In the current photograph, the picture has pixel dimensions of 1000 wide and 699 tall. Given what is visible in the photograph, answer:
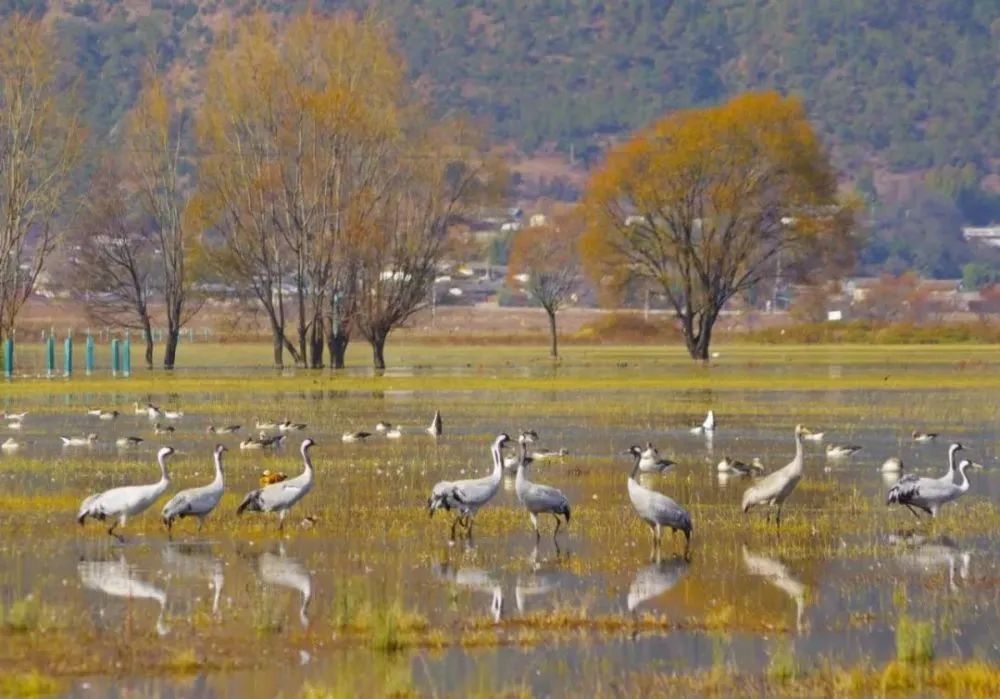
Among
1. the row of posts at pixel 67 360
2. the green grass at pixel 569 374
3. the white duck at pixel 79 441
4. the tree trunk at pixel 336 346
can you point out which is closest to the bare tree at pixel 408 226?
the tree trunk at pixel 336 346

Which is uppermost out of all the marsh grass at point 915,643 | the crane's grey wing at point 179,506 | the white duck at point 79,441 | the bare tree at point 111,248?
the bare tree at point 111,248

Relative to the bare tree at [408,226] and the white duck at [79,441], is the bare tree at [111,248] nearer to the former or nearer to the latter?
the bare tree at [408,226]

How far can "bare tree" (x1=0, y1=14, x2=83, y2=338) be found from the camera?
65750 millimetres

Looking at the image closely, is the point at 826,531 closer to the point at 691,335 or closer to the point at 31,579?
the point at 31,579

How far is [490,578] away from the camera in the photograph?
61.2 feet

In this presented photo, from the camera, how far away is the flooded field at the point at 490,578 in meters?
14.5

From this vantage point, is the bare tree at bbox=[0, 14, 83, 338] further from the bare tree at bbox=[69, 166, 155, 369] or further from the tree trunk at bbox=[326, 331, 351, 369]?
the tree trunk at bbox=[326, 331, 351, 369]

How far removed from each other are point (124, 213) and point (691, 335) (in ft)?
64.0

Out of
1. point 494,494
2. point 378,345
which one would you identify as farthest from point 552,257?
point 494,494

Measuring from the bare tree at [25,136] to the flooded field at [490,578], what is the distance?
30.4 m

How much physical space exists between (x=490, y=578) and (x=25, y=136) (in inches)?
1967

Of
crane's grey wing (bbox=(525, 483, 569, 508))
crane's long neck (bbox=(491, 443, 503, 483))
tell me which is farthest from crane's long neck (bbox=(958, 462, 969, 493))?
crane's long neck (bbox=(491, 443, 503, 483))

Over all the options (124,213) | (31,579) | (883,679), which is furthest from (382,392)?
(883,679)

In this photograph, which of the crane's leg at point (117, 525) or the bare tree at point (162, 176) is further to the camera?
the bare tree at point (162, 176)
